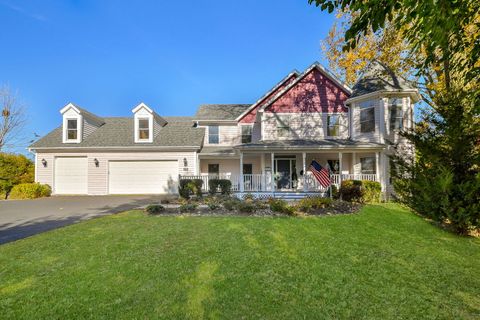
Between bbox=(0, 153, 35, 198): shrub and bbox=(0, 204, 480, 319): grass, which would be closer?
bbox=(0, 204, 480, 319): grass

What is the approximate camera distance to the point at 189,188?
1325 cm

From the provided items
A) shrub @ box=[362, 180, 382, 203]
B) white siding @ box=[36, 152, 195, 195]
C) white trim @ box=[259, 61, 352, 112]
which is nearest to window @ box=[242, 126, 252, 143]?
white trim @ box=[259, 61, 352, 112]

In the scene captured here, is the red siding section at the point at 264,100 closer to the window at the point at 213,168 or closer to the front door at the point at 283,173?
the window at the point at 213,168

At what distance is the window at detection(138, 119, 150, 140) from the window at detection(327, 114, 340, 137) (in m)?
13.2

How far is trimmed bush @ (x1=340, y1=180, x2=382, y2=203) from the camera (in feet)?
36.3

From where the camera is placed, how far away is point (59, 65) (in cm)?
1958

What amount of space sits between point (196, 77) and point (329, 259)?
2674 centimetres

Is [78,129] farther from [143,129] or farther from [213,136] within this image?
[213,136]

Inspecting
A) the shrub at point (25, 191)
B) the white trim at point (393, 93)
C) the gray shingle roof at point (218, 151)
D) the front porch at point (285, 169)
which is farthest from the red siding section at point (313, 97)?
the shrub at point (25, 191)

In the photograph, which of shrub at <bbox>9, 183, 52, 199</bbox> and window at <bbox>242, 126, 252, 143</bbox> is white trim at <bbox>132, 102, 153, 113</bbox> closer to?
window at <bbox>242, 126, 252, 143</bbox>

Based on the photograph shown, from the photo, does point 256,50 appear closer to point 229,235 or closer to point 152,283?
point 229,235

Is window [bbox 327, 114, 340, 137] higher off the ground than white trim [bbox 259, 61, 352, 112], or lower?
lower

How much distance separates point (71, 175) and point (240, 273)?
683 inches

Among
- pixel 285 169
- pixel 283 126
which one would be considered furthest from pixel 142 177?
pixel 283 126
